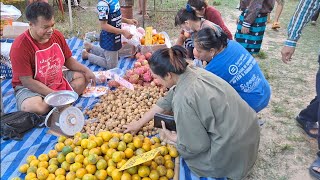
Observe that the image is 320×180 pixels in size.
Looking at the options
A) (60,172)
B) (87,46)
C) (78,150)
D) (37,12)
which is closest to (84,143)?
(78,150)

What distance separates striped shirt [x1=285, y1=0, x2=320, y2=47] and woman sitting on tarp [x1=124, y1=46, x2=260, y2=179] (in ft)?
2.84

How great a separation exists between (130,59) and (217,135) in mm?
2563

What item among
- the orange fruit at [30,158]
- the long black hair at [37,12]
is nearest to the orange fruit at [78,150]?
the orange fruit at [30,158]

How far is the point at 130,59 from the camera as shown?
4.30 meters

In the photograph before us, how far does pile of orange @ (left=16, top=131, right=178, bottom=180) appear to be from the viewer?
2049mm

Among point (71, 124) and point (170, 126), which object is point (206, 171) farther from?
point (71, 124)

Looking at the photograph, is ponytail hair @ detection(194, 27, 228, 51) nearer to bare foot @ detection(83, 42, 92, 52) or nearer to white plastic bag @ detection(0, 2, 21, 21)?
bare foot @ detection(83, 42, 92, 52)

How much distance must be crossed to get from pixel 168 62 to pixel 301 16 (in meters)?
1.31

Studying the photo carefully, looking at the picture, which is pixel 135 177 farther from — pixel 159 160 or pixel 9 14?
pixel 9 14

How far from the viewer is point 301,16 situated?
2.49 meters

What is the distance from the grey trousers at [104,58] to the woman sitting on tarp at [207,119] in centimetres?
196

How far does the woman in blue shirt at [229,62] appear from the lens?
2472 millimetres

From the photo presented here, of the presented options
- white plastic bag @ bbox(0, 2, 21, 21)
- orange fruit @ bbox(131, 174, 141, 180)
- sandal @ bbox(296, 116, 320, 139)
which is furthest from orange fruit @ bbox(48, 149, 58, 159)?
white plastic bag @ bbox(0, 2, 21, 21)

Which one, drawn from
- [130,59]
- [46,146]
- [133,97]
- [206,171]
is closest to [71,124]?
[46,146]
